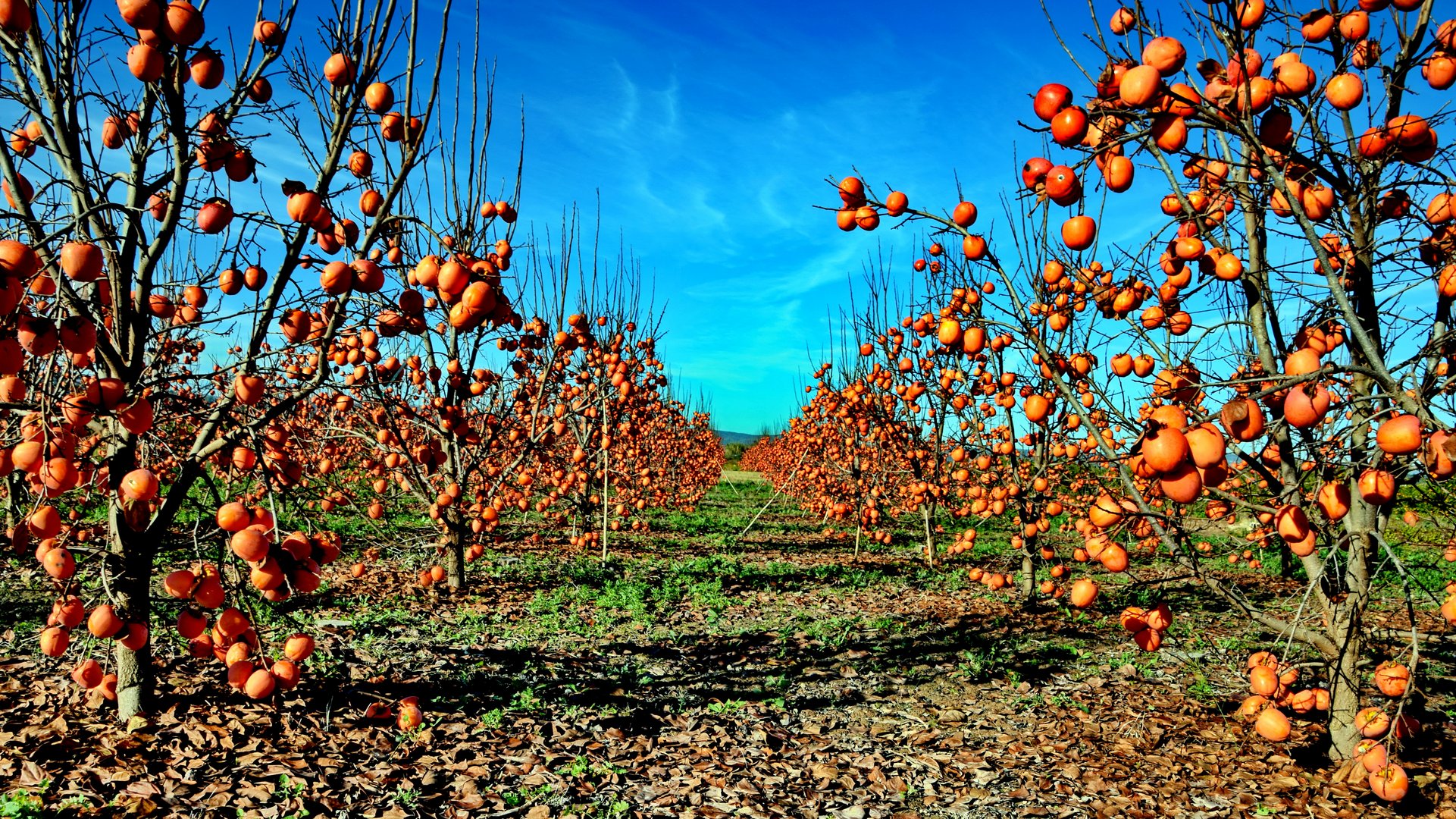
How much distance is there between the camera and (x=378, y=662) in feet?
16.1

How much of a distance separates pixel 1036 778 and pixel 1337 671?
1450mm

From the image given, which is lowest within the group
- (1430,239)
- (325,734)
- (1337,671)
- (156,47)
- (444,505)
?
(325,734)

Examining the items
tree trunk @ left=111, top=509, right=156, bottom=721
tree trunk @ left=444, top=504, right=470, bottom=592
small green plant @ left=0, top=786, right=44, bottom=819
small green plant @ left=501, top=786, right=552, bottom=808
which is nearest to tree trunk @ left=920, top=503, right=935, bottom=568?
tree trunk @ left=444, top=504, right=470, bottom=592

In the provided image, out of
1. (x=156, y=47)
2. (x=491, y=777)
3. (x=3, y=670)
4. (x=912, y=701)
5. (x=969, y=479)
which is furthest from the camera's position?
(x=969, y=479)

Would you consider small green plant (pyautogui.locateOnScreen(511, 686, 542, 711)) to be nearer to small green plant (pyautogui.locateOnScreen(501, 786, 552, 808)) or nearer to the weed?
small green plant (pyautogui.locateOnScreen(501, 786, 552, 808))

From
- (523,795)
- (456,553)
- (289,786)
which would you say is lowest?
(523,795)

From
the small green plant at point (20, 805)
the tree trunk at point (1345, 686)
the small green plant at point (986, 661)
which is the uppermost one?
the tree trunk at point (1345, 686)

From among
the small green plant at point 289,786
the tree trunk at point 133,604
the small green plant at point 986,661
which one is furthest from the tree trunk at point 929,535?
the tree trunk at point 133,604

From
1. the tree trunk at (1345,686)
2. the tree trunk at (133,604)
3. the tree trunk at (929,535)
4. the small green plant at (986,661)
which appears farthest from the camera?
the tree trunk at (929,535)

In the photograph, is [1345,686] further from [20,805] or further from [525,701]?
[20,805]

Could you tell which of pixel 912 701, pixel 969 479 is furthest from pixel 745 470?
pixel 912 701

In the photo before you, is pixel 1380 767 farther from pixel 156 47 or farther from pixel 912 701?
pixel 156 47

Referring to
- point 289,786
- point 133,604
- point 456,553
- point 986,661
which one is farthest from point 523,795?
point 456,553

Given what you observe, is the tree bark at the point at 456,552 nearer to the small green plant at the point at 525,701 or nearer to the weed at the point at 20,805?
the small green plant at the point at 525,701
